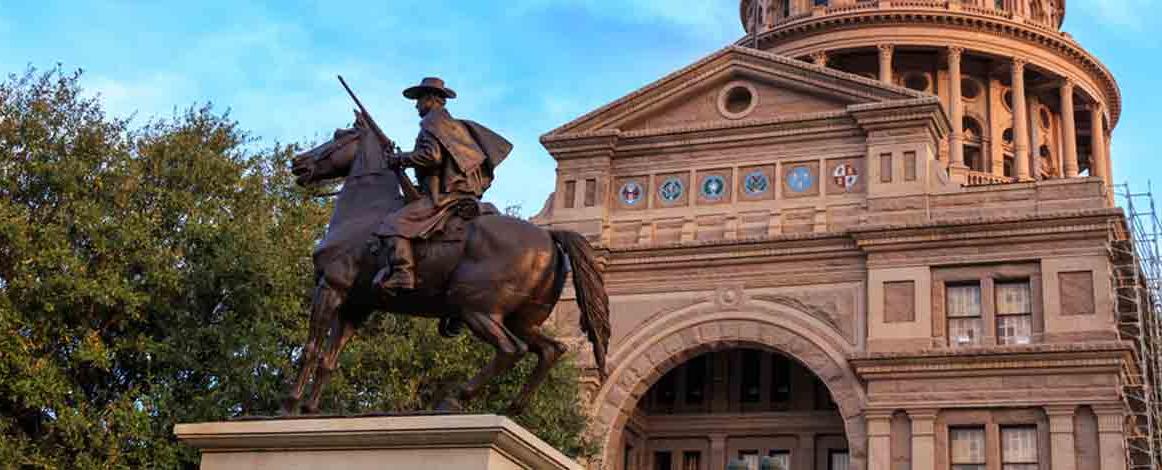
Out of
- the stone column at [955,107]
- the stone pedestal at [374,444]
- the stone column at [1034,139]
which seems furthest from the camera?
the stone column at [1034,139]

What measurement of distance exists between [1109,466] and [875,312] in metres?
6.41

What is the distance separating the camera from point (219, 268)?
928 inches

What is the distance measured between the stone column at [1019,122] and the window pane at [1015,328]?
66.3ft

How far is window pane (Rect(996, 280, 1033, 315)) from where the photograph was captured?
115 feet

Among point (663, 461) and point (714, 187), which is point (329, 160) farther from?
point (663, 461)

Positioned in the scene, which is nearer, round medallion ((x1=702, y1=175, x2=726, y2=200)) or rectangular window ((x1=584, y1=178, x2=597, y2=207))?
round medallion ((x1=702, y1=175, x2=726, y2=200))

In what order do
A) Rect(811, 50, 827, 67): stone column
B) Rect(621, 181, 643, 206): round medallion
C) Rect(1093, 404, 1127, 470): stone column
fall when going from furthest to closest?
Rect(811, 50, 827, 67): stone column
Rect(621, 181, 643, 206): round medallion
Rect(1093, 404, 1127, 470): stone column

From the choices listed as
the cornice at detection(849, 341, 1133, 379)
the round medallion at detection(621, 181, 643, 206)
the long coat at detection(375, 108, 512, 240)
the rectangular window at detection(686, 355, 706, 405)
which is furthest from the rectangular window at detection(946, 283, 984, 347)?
the long coat at detection(375, 108, 512, 240)

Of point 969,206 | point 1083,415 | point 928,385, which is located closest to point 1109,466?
point 1083,415

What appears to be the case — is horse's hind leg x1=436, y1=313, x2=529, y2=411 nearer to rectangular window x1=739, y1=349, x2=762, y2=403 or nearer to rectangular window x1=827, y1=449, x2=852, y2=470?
rectangular window x1=827, y1=449, x2=852, y2=470

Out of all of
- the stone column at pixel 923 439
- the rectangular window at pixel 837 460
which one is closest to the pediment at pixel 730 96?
the stone column at pixel 923 439

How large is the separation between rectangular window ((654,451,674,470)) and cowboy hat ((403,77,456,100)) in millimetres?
28227

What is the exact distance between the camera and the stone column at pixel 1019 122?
54531 mm

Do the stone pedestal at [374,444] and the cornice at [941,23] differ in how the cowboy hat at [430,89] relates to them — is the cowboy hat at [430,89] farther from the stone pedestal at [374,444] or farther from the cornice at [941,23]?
the cornice at [941,23]
